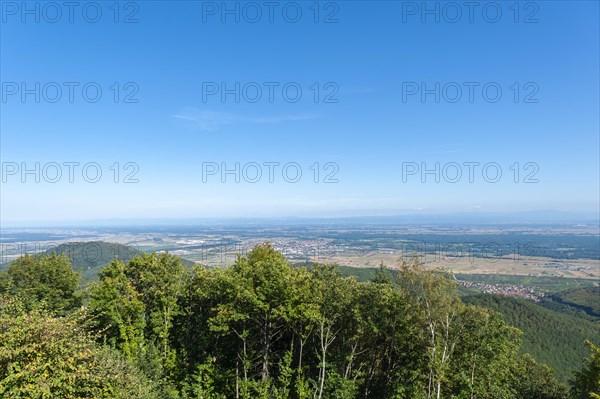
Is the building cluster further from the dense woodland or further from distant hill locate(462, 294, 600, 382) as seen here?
the dense woodland

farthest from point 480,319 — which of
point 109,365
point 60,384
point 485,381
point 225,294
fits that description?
point 60,384

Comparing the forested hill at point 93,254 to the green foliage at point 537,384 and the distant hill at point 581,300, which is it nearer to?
the green foliage at point 537,384

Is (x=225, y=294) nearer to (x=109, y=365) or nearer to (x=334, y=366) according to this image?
(x=334, y=366)

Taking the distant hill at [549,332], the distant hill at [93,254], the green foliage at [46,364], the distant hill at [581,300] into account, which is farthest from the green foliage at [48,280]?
the distant hill at [581,300]

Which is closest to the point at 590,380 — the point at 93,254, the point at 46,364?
the point at 46,364

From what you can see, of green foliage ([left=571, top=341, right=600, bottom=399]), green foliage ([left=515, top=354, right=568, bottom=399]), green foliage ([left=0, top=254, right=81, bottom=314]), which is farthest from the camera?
green foliage ([left=515, top=354, right=568, bottom=399])

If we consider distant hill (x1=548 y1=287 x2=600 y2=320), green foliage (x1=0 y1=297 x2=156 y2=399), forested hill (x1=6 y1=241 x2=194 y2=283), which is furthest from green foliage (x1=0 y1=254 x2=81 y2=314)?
distant hill (x1=548 y1=287 x2=600 y2=320)
